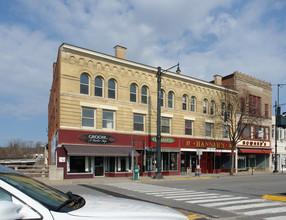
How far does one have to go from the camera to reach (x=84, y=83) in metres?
24.3

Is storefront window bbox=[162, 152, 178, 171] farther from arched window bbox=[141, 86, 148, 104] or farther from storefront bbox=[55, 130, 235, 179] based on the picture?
arched window bbox=[141, 86, 148, 104]

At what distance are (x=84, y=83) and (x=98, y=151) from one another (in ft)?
19.1

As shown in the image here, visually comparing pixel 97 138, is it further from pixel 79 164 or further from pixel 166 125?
pixel 166 125

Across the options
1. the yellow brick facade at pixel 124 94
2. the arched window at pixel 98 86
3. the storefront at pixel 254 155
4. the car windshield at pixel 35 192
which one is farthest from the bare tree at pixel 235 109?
the car windshield at pixel 35 192

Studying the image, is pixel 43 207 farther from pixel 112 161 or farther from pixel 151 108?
pixel 151 108

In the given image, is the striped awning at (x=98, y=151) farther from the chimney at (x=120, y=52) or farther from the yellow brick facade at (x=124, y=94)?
the chimney at (x=120, y=52)

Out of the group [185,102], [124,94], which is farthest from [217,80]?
[124,94]

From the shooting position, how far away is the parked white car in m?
2.51

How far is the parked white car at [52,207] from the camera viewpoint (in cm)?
251

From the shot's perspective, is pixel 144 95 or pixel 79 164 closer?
pixel 79 164

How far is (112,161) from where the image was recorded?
2533 centimetres

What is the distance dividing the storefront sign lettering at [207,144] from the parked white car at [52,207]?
27872 millimetres

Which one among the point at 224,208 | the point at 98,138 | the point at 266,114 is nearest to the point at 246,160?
the point at 266,114

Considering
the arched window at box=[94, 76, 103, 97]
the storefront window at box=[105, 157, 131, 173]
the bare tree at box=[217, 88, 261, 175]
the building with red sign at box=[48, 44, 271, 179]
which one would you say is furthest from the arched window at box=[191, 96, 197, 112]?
the arched window at box=[94, 76, 103, 97]
